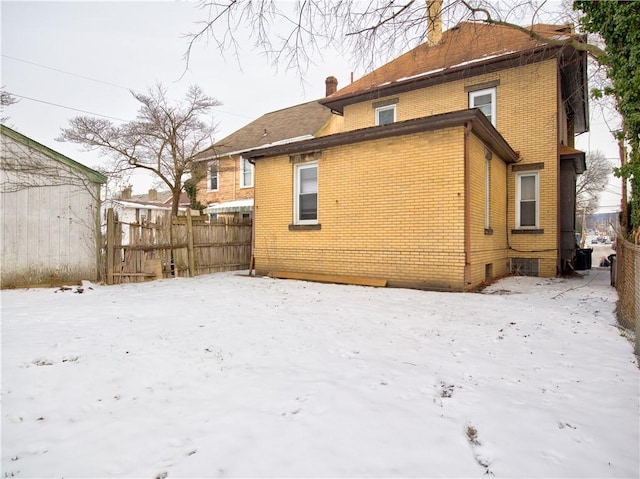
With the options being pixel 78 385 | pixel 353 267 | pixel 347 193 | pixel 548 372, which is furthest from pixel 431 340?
pixel 347 193

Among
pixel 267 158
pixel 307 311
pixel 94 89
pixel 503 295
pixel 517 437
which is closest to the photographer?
pixel 517 437

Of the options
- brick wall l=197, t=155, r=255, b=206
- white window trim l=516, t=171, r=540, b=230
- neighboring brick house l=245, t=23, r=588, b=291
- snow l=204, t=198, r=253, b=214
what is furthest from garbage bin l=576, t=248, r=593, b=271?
brick wall l=197, t=155, r=255, b=206

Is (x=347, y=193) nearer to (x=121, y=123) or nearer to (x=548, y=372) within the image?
(x=548, y=372)

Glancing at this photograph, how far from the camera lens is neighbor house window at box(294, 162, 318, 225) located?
1057cm

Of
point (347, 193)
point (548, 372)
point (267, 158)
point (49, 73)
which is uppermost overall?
point (49, 73)

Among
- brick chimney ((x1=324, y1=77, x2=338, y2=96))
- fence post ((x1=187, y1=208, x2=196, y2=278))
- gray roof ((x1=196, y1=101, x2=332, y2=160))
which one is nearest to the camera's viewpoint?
fence post ((x1=187, y1=208, x2=196, y2=278))

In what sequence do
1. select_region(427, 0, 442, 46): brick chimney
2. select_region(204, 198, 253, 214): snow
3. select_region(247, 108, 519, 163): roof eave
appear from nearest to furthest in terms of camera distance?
select_region(427, 0, 442, 46): brick chimney < select_region(247, 108, 519, 163): roof eave < select_region(204, 198, 253, 214): snow

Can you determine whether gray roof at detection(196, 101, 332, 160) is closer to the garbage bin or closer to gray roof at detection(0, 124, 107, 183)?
gray roof at detection(0, 124, 107, 183)

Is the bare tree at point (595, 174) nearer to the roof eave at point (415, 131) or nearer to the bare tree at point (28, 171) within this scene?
the roof eave at point (415, 131)

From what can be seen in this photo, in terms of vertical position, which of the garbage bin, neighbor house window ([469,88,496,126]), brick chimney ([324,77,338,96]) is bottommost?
the garbage bin

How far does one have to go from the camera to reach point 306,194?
10.8 m

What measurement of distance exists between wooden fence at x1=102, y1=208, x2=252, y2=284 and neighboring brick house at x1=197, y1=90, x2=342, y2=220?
600cm

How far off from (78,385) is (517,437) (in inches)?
135

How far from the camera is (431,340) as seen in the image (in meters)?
4.45
